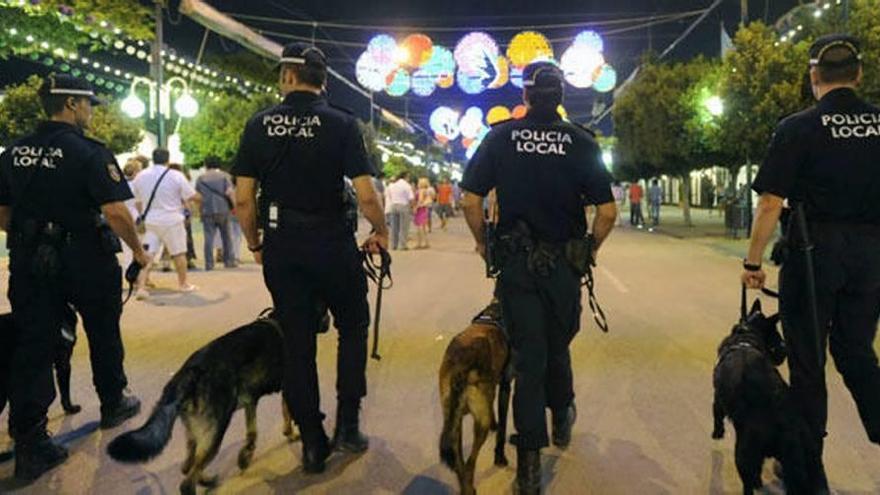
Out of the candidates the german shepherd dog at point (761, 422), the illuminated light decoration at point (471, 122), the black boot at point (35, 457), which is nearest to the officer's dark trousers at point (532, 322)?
the german shepherd dog at point (761, 422)

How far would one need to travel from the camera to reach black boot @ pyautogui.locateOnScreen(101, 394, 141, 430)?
18.2 feet

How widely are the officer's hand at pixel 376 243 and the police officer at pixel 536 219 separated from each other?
732 millimetres

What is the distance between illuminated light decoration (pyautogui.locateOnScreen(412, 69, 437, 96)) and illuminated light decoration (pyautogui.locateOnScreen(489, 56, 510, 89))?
1.43 metres

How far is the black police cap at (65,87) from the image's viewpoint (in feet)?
16.6

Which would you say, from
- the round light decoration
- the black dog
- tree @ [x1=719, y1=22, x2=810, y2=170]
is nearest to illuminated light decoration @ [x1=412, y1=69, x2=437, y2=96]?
the round light decoration

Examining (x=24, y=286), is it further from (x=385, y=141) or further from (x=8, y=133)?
(x=385, y=141)

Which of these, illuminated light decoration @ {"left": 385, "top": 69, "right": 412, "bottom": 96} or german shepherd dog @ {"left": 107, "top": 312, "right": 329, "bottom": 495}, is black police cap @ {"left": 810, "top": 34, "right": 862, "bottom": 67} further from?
illuminated light decoration @ {"left": 385, "top": 69, "right": 412, "bottom": 96}

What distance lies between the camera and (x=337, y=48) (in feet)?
130

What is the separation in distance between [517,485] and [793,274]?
5.79 feet

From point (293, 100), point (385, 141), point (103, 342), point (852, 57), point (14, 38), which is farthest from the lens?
point (385, 141)

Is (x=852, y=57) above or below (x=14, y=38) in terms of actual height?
below

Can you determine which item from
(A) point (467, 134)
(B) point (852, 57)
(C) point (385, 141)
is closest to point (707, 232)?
(A) point (467, 134)

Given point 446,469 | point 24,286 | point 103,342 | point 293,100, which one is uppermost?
point 293,100

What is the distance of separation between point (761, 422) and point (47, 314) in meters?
3.93
